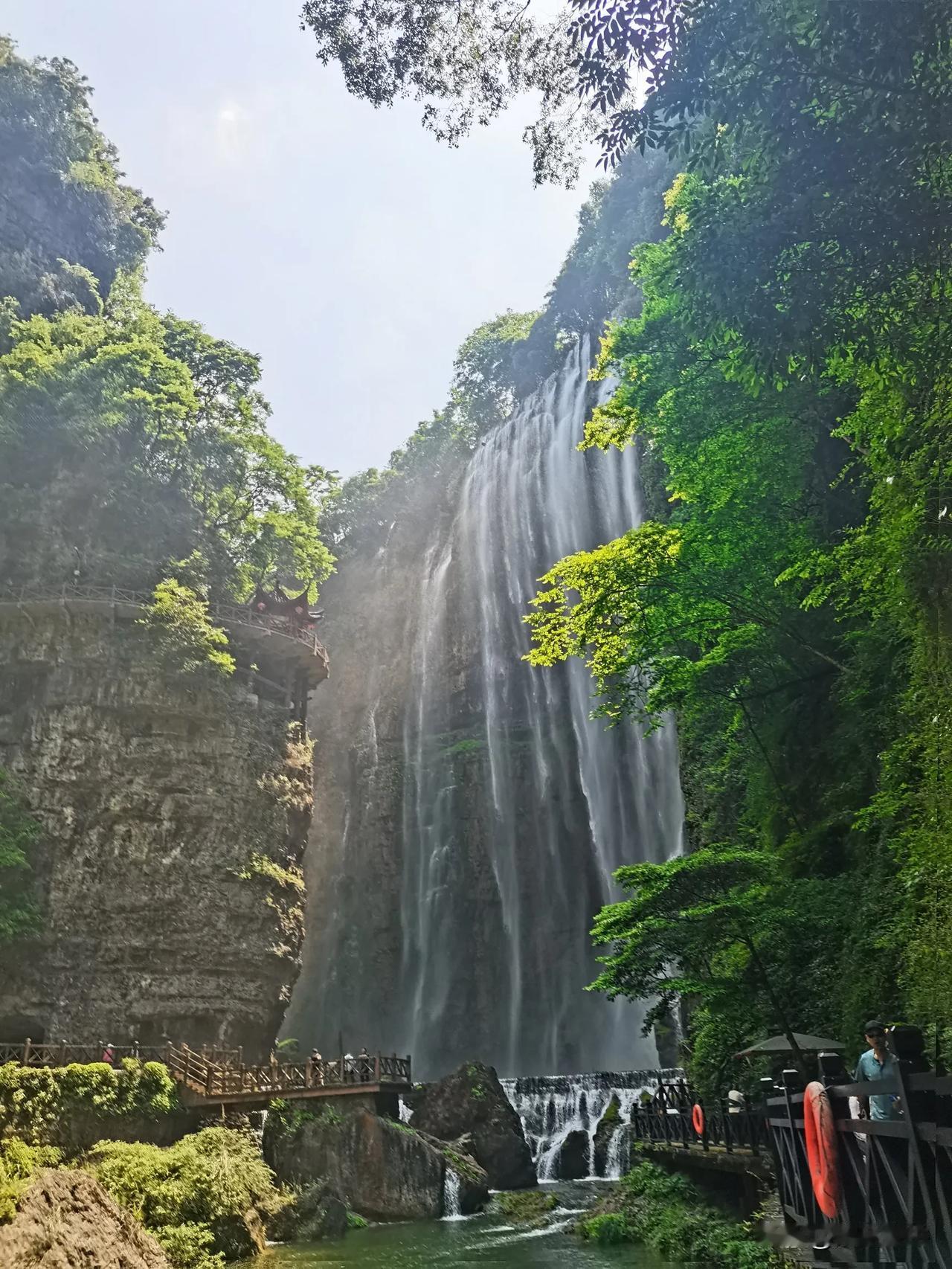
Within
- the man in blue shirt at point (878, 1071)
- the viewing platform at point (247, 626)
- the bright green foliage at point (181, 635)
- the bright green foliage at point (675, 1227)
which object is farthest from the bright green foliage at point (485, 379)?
the man in blue shirt at point (878, 1071)

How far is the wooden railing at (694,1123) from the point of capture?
12688mm

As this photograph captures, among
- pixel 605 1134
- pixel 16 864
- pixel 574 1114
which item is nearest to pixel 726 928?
pixel 605 1134

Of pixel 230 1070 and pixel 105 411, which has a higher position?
pixel 105 411

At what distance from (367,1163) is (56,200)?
36.3 metres

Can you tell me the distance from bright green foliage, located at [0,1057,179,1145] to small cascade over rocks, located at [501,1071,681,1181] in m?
10.5

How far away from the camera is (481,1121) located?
24.2m

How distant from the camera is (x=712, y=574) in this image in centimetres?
1622

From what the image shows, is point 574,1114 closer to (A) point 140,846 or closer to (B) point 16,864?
(A) point 140,846

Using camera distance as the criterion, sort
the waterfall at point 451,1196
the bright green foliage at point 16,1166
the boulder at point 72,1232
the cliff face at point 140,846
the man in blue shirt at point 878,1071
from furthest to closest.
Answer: the cliff face at point 140,846 < the waterfall at point 451,1196 < the bright green foliage at point 16,1166 < the boulder at point 72,1232 < the man in blue shirt at point 878,1071

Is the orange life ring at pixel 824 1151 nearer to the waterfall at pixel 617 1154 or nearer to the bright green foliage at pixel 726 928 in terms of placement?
the bright green foliage at pixel 726 928

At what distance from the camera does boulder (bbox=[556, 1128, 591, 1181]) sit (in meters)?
24.2

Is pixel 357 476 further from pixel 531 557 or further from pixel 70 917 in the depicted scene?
pixel 70 917

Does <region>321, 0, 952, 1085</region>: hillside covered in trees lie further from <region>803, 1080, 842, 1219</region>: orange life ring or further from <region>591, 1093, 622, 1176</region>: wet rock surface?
<region>591, 1093, 622, 1176</region>: wet rock surface

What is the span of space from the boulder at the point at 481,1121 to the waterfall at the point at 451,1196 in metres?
3.47
